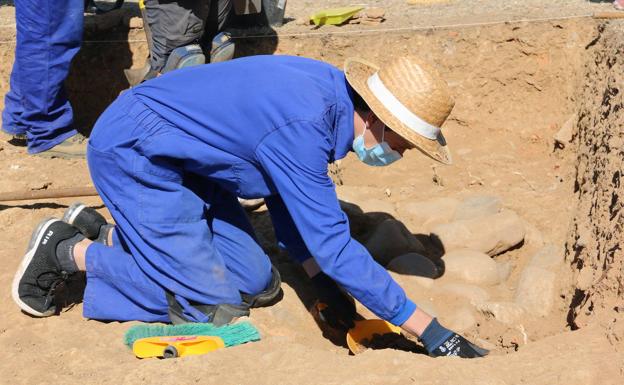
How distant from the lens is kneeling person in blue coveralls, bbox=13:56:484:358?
286cm

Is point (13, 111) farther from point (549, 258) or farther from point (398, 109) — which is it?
point (549, 258)

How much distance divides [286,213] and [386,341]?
2.13 feet

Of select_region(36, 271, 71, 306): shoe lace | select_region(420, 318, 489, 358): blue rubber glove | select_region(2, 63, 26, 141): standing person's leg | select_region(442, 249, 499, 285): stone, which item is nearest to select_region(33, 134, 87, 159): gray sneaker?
select_region(2, 63, 26, 141): standing person's leg

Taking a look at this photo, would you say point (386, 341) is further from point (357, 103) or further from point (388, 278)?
point (357, 103)

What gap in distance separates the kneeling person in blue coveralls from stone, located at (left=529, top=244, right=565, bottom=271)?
1.04m

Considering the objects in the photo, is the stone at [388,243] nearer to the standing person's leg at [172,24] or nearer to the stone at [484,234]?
the stone at [484,234]

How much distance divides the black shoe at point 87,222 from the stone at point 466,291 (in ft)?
4.95

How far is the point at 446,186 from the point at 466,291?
47.1 inches

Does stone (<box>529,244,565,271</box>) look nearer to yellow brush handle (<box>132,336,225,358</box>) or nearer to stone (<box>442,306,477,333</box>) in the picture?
stone (<box>442,306,477,333</box>)

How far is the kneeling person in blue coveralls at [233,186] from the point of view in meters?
2.86

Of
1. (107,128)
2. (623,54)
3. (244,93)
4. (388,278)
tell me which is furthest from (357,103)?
(623,54)

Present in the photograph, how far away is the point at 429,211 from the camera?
15.0 ft

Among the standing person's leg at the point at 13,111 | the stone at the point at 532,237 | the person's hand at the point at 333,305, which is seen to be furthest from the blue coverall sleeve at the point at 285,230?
the standing person's leg at the point at 13,111

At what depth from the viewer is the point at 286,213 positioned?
3.53 m
